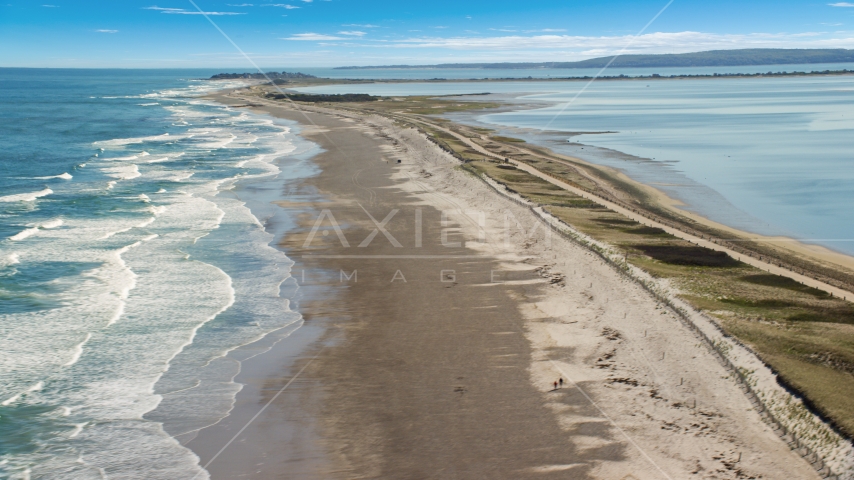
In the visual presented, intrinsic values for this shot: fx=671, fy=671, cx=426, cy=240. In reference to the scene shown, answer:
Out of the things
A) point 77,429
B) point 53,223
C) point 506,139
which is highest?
point 506,139

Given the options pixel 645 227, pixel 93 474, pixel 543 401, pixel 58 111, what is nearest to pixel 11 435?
pixel 93 474

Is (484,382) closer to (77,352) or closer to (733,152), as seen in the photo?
(77,352)

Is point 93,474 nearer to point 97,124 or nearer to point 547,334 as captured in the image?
point 547,334

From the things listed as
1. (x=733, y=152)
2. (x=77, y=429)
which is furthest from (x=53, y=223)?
(x=733, y=152)

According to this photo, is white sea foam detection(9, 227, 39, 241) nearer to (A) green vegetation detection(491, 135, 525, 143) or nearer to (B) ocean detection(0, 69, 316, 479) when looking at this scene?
(B) ocean detection(0, 69, 316, 479)

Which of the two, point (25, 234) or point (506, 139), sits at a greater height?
point (506, 139)

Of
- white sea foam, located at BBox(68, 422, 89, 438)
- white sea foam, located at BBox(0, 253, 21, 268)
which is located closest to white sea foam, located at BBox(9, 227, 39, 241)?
white sea foam, located at BBox(0, 253, 21, 268)

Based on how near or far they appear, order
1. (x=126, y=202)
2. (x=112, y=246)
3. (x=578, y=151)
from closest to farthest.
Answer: (x=112, y=246)
(x=126, y=202)
(x=578, y=151)
